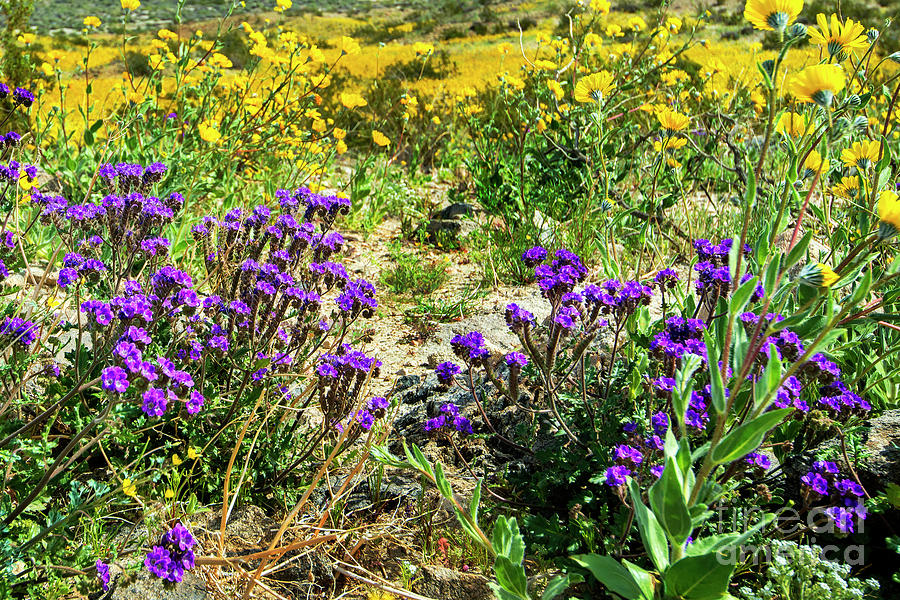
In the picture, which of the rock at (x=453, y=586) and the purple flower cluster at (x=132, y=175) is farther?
the purple flower cluster at (x=132, y=175)

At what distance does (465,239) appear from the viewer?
14.0 ft

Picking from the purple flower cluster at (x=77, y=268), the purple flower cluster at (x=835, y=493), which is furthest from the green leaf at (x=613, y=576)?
the purple flower cluster at (x=77, y=268)

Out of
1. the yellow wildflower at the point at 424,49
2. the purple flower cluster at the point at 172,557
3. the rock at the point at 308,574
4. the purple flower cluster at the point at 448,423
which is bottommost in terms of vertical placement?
the rock at the point at 308,574

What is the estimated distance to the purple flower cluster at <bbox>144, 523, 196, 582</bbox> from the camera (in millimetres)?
1413

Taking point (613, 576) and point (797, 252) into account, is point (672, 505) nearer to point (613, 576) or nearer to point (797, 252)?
point (613, 576)

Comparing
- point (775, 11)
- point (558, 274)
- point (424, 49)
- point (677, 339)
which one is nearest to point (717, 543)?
point (677, 339)

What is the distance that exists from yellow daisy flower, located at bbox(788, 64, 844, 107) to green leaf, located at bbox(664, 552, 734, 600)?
36.4 inches

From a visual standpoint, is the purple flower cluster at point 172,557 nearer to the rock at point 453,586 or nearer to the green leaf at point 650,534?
the rock at point 453,586

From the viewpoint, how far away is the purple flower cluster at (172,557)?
1413 millimetres

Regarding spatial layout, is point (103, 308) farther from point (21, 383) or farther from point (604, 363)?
point (604, 363)

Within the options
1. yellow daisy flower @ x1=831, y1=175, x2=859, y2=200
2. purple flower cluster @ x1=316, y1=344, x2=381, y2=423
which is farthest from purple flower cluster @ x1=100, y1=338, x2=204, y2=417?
yellow daisy flower @ x1=831, y1=175, x2=859, y2=200

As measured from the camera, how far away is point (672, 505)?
1189 mm

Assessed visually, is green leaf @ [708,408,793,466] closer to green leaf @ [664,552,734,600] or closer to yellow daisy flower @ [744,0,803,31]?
green leaf @ [664,552,734,600]

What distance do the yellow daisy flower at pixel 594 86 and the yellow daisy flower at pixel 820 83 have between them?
1.61 m
